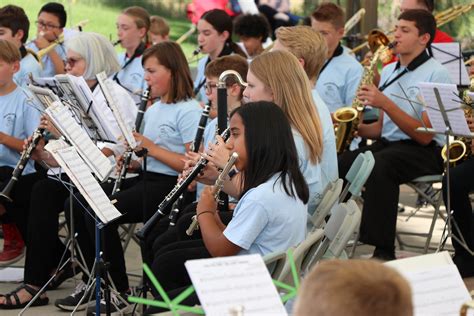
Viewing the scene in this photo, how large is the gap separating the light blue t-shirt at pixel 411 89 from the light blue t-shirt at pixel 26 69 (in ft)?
8.48

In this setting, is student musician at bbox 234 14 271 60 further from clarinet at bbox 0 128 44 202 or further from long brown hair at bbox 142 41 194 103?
clarinet at bbox 0 128 44 202

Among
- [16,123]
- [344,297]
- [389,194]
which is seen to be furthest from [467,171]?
[344,297]

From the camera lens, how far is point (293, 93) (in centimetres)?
422

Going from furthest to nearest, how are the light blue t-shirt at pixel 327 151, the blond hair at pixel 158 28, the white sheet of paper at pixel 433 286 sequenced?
1. the blond hair at pixel 158 28
2. the light blue t-shirt at pixel 327 151
3. the white sheet of paper at pixel 433 286

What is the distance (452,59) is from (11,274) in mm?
3167

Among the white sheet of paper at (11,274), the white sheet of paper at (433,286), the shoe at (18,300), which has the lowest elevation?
the white sheet of paper at (11,274)

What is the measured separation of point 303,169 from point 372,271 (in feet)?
8.33

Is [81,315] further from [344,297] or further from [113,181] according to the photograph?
[344,297]

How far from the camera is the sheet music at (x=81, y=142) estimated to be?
14.1 feet

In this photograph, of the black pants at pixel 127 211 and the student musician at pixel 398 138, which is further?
the student musician at pixel 398 138

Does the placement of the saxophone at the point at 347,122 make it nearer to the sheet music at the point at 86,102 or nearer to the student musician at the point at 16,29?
the sheet music at the point at 86,102

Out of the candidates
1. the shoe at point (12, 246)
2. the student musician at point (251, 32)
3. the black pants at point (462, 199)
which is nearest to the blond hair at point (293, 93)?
the black pants at point (462, 199)

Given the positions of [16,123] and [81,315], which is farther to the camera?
[16,123]

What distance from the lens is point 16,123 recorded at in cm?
590
